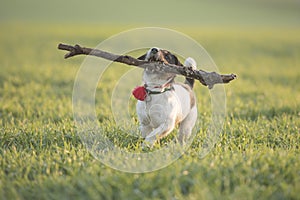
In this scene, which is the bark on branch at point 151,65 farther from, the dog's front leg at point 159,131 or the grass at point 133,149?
the grass at point 133,149

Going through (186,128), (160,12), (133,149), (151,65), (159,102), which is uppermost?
(160,12)

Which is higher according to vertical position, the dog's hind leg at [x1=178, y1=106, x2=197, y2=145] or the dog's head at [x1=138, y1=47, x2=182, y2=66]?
the dog's head at [x1=138, y1=47, x2=182, y2=66]

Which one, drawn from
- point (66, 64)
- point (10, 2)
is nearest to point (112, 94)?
point (66, 64)

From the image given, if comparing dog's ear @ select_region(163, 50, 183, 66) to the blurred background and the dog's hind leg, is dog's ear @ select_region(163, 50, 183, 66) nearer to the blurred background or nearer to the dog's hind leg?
the dog's hind leg

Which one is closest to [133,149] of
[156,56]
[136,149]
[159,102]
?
[136,149]

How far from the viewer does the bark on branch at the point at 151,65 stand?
511 cm

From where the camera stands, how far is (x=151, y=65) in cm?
511

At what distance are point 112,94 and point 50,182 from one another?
542 centimetres

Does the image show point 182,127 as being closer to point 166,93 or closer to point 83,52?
point 166,93

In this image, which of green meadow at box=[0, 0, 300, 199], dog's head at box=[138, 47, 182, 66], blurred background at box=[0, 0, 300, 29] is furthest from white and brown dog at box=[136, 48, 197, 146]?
blurred background at box=[0, 0, 300, 29]

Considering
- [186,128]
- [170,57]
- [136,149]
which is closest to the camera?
[136,149]

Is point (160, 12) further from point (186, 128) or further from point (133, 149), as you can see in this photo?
point (133, 149)

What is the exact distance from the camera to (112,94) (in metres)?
9.45

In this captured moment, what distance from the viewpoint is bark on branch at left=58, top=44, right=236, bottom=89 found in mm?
5113
